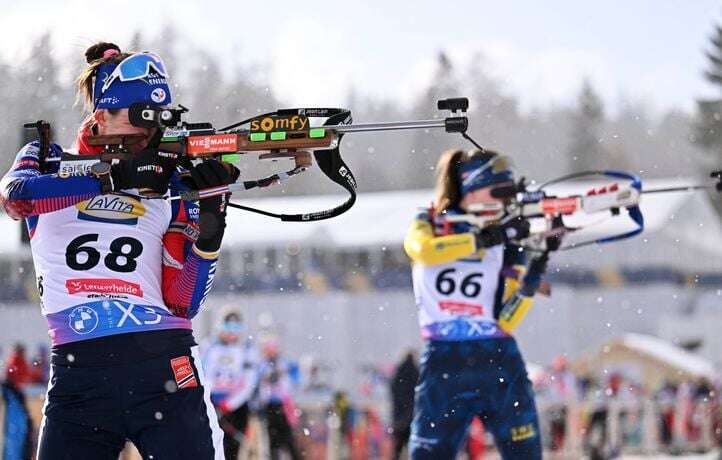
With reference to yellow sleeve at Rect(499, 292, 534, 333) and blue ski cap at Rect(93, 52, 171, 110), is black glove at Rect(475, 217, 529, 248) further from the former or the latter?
blue ski cap at Rect(93, 52, 171, 110)

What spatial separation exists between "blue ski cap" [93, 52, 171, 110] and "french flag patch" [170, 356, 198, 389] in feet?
2.82

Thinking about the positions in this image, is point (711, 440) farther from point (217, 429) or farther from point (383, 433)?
point (217, 429)

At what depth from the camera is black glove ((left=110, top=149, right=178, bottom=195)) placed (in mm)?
3734

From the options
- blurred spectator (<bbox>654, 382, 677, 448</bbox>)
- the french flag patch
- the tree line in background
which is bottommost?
blurred spectator (<bbox>654, 382, 677, 448</bbox>)

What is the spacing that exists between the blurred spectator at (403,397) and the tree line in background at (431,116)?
85.2 inches

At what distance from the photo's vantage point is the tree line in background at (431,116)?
11.6m

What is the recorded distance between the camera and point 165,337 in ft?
13.0

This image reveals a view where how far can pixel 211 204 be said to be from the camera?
3885 mm

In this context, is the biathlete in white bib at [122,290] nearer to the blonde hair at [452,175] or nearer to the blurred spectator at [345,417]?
the blonde hair at [452,175]

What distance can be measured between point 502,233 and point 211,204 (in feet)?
7.79

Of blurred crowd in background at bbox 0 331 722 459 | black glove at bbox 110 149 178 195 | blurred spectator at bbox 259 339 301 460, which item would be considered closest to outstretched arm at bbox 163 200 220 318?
black glove at bbox 110 149 178 195

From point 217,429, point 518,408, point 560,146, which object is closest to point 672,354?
point 518,408

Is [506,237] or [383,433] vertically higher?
[506,237]

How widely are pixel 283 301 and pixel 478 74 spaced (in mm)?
14828
